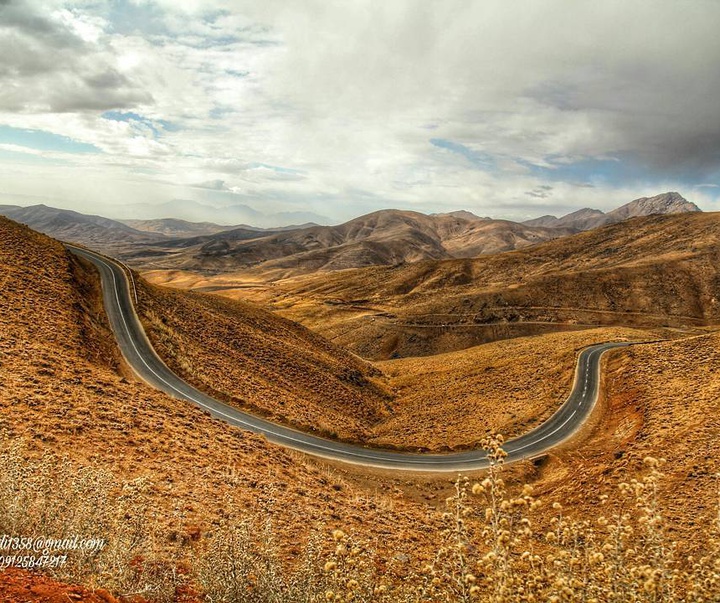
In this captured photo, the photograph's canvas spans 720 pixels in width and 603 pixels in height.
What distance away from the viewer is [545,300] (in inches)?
3634

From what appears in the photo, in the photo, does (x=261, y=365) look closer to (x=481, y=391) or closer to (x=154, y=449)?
(x=481, y=391)

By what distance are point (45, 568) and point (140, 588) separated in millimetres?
1518

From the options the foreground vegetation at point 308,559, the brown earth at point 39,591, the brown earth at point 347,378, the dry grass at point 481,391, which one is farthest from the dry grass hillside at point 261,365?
the brown earth at point 39,591

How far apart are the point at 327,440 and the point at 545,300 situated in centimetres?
7822

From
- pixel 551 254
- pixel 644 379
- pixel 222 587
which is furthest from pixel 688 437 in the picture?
pixel 551 254

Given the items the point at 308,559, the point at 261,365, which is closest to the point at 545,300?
the point at 261,365

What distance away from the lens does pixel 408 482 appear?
977 inches

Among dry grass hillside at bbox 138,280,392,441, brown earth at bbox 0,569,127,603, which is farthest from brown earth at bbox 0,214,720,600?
dry grass hillside at bbox 138,280,392,441

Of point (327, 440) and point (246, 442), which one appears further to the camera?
point (327, 440)

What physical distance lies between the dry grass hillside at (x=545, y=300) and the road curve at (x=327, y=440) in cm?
4707

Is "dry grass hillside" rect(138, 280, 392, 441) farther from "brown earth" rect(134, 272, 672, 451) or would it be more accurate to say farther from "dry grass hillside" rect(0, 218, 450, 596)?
"dry grass hillside" rect(0, 218, 450, 596)

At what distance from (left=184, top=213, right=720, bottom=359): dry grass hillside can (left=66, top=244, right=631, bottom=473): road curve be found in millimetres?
47072

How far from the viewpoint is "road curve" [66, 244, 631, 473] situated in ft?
89.8

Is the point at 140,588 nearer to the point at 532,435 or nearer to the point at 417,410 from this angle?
the point at 532,435
